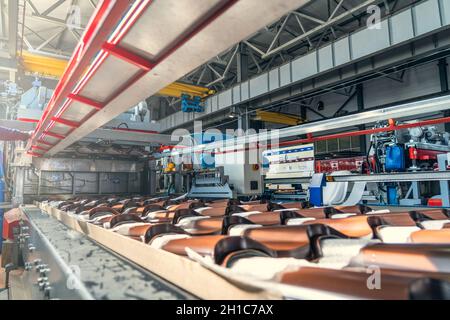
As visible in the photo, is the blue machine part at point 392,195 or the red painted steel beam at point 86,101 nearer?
the red painted steel beam at point 86,101

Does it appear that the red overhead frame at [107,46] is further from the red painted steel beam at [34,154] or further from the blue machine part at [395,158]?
the blue machine part at [395,158]

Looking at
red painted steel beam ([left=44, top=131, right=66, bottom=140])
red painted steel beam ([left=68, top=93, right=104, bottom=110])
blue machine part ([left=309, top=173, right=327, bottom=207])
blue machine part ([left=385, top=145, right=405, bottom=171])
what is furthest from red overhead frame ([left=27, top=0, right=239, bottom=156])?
blue machine part ([left=385, top=145, right=405, bottom=171])

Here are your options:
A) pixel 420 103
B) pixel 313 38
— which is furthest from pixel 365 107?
pixel 420 103

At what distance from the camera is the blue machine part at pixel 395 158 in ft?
15.3

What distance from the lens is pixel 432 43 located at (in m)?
4.61

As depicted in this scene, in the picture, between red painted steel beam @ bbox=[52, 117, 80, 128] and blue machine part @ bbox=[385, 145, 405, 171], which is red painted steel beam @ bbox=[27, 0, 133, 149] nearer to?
red painted steel beam @ bbox=[52, 117, 80, 128]

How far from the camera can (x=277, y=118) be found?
32.6 ft

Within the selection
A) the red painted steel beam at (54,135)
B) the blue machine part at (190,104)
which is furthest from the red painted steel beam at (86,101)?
the blue machine part at (190,104)

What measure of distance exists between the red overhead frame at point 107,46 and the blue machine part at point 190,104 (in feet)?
18.7

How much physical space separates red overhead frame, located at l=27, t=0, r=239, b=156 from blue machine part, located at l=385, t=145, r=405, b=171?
4566 mm

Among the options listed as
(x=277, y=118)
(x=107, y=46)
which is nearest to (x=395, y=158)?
(x=107, y=46)

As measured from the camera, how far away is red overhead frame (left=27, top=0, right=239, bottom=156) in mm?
959

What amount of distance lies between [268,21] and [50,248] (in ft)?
4.09
